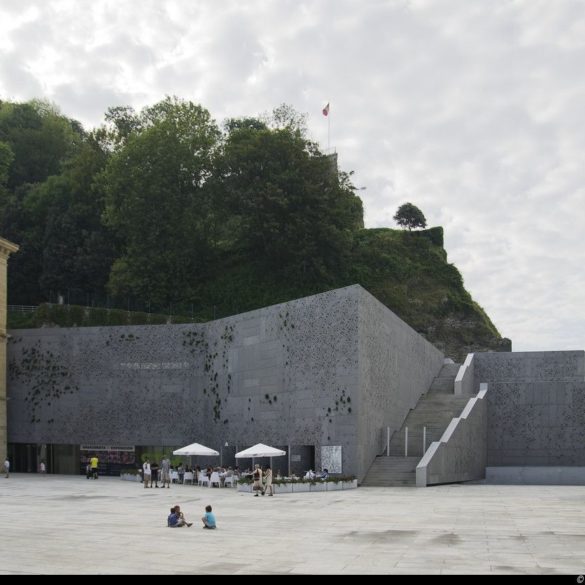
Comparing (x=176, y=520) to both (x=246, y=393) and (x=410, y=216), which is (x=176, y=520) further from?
(x=410, y=216)

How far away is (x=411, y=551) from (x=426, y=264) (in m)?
76.0

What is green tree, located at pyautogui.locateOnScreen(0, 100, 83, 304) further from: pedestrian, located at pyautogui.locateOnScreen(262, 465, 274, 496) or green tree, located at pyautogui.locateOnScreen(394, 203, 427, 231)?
pedestrian, located at pyautogui.locateOnScreen(262, 465, 274, 496)

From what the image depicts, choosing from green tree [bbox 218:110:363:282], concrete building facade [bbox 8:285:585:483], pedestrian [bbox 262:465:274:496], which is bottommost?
pedestrian [bbox 262:465:274:496]

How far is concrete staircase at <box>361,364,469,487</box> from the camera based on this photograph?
130 ft

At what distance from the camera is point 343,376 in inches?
1587

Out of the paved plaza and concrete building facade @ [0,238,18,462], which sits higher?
concrete building facade @ [0,238,18,462]

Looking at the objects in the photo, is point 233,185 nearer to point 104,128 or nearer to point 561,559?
point 104,128

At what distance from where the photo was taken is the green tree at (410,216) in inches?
4023

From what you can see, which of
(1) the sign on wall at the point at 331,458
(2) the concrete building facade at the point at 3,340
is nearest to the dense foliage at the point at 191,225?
(2) the concrete building facade at the point at 3,340

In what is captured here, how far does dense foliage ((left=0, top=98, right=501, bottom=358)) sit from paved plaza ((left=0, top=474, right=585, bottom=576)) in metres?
35.3

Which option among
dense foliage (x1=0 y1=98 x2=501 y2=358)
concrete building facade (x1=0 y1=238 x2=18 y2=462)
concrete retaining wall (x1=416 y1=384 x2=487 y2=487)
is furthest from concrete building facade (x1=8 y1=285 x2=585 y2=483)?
dense foliage (x1=0 y1=98 x2=501 y2=358)

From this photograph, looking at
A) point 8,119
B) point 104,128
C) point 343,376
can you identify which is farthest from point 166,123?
point 343,376

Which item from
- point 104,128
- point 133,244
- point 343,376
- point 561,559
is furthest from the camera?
point 104,128

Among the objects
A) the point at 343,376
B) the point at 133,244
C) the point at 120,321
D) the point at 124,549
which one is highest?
the point at 133,244
